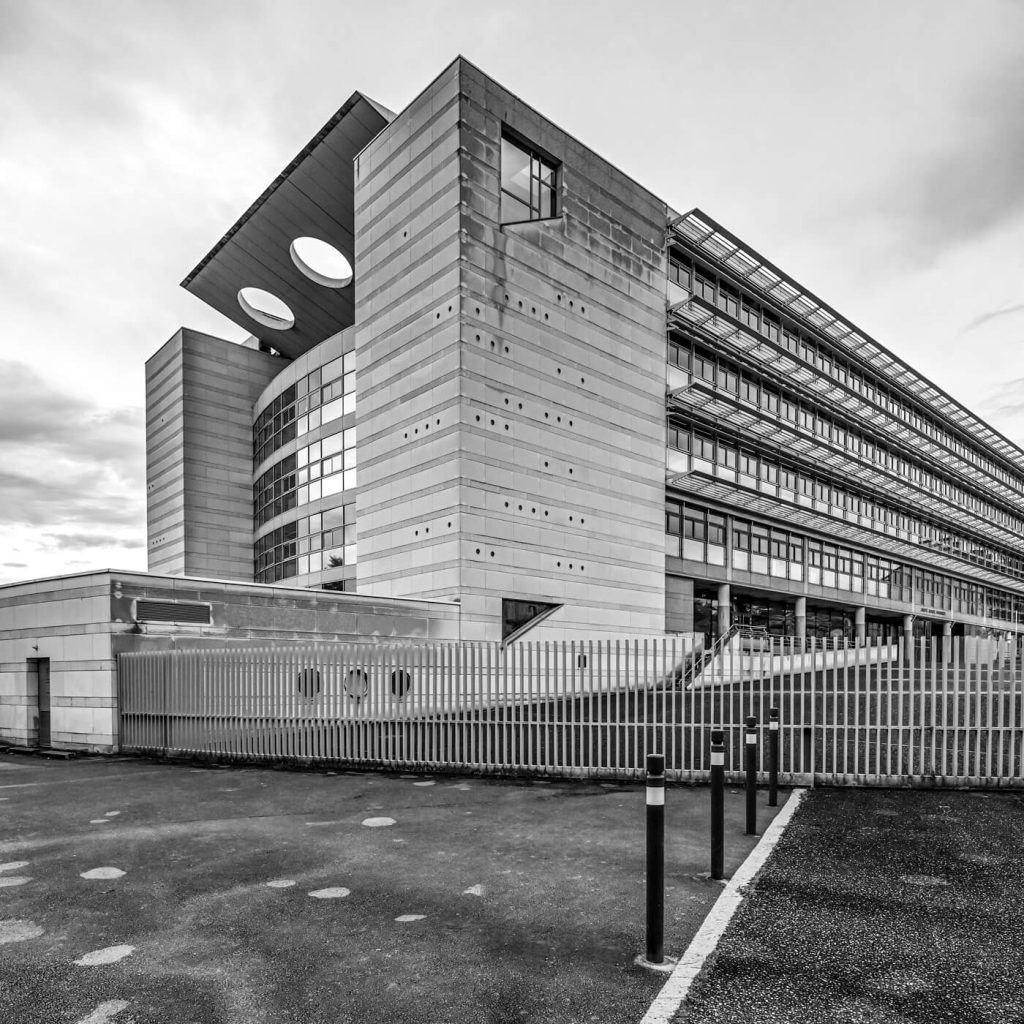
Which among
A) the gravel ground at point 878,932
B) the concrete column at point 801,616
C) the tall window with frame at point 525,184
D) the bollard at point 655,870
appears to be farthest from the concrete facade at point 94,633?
the concrete column at point 801,616

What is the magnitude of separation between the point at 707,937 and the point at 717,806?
1.31m

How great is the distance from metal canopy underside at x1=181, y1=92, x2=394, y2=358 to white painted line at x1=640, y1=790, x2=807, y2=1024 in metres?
32.1

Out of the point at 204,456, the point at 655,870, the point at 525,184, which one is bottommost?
the point at 655,870

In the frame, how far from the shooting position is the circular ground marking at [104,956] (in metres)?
4.58

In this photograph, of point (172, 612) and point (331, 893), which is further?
point (172, 612)

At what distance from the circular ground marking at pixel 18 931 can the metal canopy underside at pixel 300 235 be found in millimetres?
32228

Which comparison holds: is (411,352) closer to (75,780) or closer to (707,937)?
(75,780)

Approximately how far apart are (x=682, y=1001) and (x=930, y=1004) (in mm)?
1246

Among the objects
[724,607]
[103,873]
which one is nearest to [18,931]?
[103,873]

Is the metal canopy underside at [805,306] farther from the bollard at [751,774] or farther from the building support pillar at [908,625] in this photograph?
the bollard at [751,774]

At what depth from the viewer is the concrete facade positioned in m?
15.5

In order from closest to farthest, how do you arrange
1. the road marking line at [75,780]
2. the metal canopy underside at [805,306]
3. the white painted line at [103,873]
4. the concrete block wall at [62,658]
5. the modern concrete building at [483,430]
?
the white painted line at [103,873] < the road marking line at [75,780] < the concrete block wall at [62,658] < the modern concrete building at [483,430] < the metal canopy underside at [805,306]

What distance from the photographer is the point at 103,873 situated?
255 inches

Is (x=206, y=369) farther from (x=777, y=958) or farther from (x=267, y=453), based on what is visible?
(x=777, y=958)
